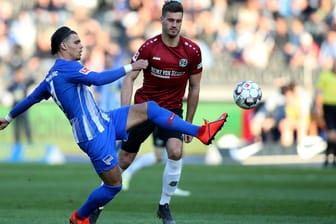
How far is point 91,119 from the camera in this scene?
820cm

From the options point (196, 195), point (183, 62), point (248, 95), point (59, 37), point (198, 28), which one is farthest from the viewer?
point (198, 28)

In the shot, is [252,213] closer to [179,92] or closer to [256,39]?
[179,92]

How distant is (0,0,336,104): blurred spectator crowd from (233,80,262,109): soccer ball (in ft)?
48.1

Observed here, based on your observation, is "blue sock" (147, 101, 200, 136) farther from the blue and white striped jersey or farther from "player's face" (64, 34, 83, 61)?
"player's face" (64, 34, 83, 61)

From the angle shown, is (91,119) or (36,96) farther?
(36,96)

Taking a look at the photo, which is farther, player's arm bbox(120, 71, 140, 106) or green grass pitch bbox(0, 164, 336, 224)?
green grass pitch bbox(0, 164, 336, 224)

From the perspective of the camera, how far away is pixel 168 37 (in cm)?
968

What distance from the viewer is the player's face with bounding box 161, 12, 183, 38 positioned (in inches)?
372

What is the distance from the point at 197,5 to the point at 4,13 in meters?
5.71

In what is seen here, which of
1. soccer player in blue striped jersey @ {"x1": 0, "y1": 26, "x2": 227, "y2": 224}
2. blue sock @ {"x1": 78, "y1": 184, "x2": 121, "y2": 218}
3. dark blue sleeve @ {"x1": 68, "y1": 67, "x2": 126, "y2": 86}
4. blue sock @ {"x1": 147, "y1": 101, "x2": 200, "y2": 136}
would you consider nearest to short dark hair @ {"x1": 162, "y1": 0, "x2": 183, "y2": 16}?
soccer player in blue striped jersey @ {"x1": 0, "y1": 26, "x2": 227, "y2": 224}

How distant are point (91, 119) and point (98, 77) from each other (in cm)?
47

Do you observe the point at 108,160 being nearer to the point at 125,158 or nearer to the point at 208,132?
the point at 208,132

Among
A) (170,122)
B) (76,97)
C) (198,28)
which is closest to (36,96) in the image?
(76,97)

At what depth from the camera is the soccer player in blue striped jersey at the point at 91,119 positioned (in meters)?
8.10
